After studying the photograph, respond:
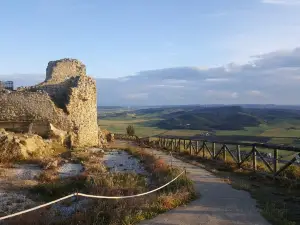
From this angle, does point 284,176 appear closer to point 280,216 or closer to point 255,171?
point 255,171

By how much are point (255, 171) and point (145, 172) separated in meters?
4.48

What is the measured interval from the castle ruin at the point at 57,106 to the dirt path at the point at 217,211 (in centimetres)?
1350

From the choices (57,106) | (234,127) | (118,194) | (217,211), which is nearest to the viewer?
(217,211)

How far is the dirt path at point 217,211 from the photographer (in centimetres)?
763

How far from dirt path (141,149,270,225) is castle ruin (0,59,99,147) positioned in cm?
1350

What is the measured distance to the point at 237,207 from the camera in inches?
347

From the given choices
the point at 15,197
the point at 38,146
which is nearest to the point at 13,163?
the point at 38,146

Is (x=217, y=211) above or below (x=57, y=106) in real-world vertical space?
below

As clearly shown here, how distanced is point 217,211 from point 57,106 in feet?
55.7

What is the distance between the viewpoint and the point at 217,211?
8430mm

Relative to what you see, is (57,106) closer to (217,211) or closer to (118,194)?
(118,194)

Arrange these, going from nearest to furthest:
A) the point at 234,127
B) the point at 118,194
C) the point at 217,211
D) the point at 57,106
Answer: the point at 217,211
the point at 118,194
the point at 57,106
the point at 234,127

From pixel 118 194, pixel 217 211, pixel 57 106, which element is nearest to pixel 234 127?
pixel 57 106

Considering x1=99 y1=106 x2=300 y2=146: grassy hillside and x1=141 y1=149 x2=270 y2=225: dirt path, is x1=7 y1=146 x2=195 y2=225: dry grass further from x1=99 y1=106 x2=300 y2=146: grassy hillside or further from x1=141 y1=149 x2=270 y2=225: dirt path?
x1=99 y1=106 x2=300 y2=146: grassy hillside
